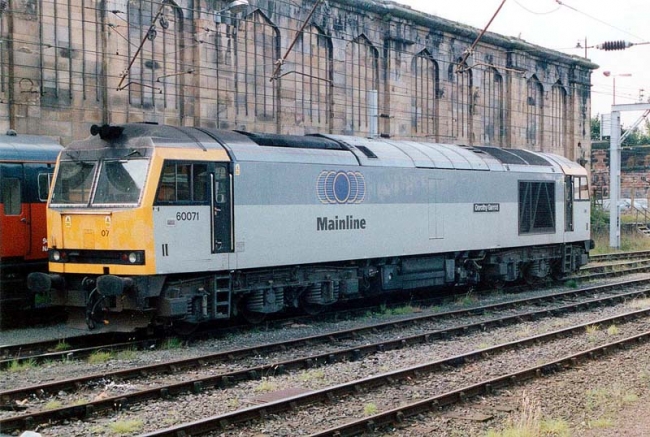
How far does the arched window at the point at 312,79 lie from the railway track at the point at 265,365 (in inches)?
453

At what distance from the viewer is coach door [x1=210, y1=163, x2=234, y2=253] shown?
530 inches

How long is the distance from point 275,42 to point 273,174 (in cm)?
1278

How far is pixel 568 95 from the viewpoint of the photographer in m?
42.8

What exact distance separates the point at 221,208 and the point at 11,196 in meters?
4.02

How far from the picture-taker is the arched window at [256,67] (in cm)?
2498

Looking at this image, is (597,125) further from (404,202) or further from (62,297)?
Answer: (62,297)

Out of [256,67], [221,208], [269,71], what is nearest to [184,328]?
[221,208]

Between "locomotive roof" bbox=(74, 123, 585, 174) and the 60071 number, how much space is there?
3.48 ft

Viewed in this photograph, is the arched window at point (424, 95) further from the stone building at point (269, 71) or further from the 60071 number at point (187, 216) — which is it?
the 60071 number at point (187, 216)

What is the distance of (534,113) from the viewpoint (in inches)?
1583

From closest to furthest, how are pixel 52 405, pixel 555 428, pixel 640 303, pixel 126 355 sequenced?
Result: pixel 555 428 < pixel 52 405 < pixel 126 355 < pixel 640 303

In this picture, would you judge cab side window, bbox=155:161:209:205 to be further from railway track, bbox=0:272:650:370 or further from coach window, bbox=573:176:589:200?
coach window, bbox=573:176:589:200

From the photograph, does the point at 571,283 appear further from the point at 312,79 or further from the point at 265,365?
the point at 265,365

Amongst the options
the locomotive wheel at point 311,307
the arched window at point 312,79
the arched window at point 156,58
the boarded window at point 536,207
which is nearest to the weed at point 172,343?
the locomotive wheel at point 311,307
